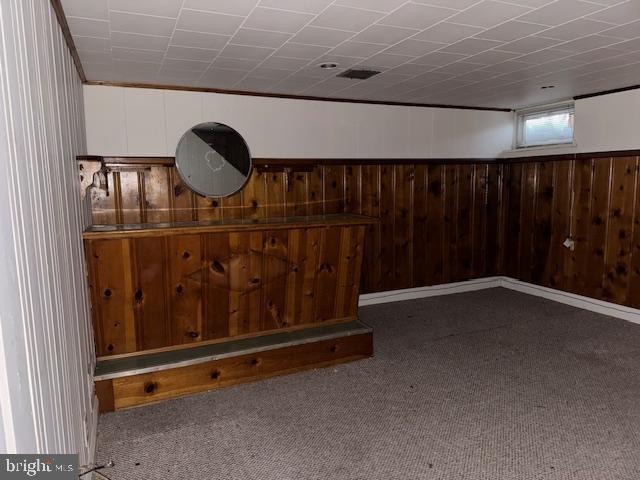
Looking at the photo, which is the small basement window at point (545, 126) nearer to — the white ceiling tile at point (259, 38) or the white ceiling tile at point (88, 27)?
the white ceiling tile at point (259, 38)

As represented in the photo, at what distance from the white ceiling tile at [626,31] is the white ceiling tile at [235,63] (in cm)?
223

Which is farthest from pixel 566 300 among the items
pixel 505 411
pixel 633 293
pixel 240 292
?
pixel 240 292

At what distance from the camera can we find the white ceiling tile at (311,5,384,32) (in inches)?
90.3

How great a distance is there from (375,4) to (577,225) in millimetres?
3573

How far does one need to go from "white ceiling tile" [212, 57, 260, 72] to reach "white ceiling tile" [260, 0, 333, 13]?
98cm

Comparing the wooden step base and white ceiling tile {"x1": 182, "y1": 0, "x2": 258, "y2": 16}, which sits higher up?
white ceiling tile {"x1": 182, "y1": 0, "x2": 258, "y2": 16}

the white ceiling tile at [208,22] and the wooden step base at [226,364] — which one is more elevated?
the white ceiling tile at [208,22]

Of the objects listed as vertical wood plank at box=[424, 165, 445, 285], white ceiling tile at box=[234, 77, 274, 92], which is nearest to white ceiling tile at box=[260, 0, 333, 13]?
white ceiling tile at box=[234, 77, 274, 92]

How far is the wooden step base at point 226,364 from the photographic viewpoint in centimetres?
272

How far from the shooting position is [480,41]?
2768mm

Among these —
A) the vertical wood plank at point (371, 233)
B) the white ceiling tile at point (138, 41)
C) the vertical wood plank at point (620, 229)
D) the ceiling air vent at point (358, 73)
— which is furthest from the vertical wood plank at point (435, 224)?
the white ceiling tile at point (138, 41)

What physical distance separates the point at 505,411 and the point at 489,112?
12.6 ft

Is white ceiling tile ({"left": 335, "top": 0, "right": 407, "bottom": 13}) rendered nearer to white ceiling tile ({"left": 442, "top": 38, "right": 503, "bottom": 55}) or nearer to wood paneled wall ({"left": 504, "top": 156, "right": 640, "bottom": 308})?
white ceiling tile ({"left": 442, "top": 38, "right": 503, "bottom": 55})

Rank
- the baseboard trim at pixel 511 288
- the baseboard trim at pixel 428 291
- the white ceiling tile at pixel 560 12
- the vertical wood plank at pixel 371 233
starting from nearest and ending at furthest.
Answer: the white ceiling tile at pixel 560 12
the baseboard trim at pixel 511 288
the vertical wood plank at pixel 371 233
the baseboard trim at pixel 428 291
